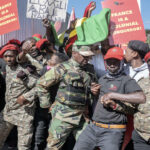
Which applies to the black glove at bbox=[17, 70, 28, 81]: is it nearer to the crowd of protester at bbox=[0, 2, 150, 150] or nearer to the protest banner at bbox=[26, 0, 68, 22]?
the crowd of protester at bbox=[0, 2, 150, 150]

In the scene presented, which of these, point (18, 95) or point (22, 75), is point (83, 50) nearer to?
point (22, 75)

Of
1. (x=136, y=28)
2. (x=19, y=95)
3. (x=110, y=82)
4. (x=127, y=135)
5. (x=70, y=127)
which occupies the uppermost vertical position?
(x=136, y=28)

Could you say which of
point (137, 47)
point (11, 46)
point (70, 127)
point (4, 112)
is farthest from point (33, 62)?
point (137, 47)

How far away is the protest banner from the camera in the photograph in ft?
12.5

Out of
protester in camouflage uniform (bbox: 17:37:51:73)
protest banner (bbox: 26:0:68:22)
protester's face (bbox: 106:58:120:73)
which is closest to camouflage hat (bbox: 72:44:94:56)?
protester's face (bbox: 106:58:120:73)

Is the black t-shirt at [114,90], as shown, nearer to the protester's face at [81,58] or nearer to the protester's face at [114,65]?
the protester's face at [114,65]

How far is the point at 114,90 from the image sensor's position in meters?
2.42

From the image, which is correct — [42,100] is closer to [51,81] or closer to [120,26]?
[51,81]

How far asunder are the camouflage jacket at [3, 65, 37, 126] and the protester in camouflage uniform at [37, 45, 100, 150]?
1.73ft

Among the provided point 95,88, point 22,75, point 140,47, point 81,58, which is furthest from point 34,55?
point 140,47

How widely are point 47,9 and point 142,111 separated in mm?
2650

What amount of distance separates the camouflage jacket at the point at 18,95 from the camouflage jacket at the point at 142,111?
1417 mm

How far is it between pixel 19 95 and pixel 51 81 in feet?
2.55

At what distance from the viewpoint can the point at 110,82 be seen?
2500 mm
